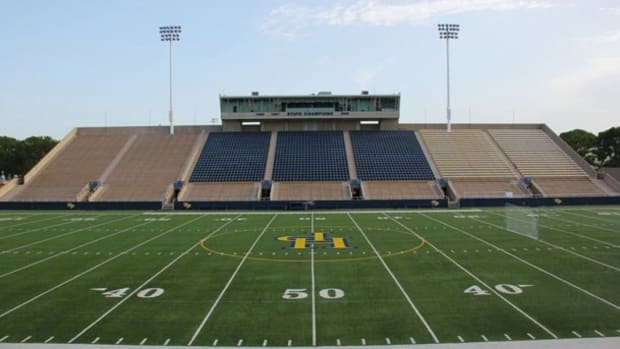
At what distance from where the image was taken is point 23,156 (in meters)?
80.2

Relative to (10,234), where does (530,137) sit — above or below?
above

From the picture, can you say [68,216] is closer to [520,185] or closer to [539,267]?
[539,267]

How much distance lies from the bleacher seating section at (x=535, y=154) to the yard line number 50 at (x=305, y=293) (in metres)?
39.0

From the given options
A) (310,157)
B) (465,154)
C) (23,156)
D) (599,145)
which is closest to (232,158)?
(310,157)

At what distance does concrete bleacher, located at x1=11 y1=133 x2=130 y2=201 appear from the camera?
4416cm

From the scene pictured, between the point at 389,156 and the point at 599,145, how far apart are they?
41.0 m

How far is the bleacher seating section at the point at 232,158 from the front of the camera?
155 ft

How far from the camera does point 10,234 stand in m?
24.8

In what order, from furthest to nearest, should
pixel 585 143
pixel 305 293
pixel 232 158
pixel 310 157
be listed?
pixel 585 143
pixel 232 158
pixel 310 157
pixel 305 293

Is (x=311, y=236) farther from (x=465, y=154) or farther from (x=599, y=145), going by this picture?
(x=599, y=145)

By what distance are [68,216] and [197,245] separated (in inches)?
682

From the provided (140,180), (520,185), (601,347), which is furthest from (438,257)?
(140,180)

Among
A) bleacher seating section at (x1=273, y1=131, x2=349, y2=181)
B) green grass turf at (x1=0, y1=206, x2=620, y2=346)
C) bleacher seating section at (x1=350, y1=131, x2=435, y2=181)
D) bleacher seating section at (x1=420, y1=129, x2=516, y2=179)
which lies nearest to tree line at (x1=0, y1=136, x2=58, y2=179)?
bleacher seating section at (x1=273, y1=131, x2=349, y2=181)

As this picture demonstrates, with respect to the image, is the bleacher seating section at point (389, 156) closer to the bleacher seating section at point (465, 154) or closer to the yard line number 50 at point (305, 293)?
the bleacher seating section at point (465, 154)
